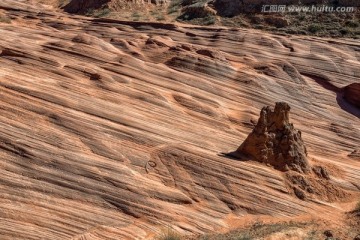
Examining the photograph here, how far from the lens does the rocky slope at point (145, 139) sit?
1078 centimetres

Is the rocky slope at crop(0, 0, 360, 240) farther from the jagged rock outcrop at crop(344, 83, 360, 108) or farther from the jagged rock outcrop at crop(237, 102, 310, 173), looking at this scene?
the jagged rock outcrop at crop(237, 102, 310, 173)

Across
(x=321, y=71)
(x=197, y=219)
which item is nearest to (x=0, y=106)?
(x=197, y=219)

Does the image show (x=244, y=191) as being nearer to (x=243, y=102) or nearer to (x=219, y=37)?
(x=243, y=102)

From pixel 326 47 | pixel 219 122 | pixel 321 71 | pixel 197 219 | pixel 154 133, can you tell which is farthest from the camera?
pixel 326 47

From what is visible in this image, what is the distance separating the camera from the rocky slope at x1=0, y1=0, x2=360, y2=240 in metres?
10.8

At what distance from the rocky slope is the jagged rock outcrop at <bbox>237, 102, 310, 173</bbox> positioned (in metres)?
0.43

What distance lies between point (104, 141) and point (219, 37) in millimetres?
15680

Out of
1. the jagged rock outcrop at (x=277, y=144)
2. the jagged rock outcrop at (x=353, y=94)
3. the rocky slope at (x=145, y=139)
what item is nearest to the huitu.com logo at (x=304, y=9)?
the jagged rock outcrop at (x=353, y=94)

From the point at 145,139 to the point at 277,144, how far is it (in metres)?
3.59

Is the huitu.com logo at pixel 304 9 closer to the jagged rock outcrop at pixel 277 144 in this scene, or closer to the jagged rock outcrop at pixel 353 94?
the jagged rock outcrop at pixel 353 94

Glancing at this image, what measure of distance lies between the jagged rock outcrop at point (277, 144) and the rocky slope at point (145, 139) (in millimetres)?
432

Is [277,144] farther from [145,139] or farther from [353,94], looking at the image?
[353,94]

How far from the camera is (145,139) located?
13.4 meters

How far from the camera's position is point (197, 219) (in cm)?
1145
